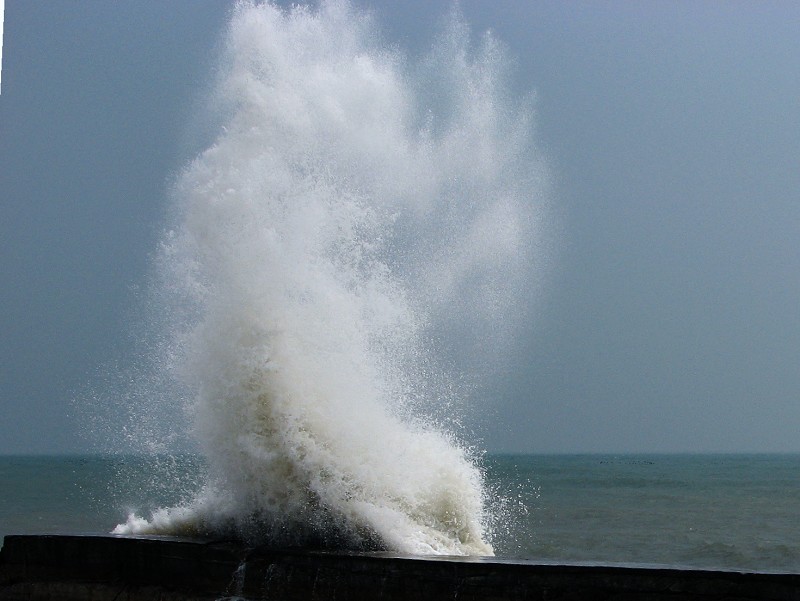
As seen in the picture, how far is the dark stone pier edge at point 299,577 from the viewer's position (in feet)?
19.0

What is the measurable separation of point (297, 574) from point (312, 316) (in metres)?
2.96

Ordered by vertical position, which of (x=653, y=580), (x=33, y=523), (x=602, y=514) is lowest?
(x=653, y=580)

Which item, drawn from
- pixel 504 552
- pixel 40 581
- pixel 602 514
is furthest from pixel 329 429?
pixel 602 514

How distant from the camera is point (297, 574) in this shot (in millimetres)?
6832

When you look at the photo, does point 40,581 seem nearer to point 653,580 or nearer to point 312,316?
point 312,316

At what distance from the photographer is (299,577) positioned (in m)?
6.82

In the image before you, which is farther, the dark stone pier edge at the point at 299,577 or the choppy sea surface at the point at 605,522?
the choppy sea surface at the point at 605,522

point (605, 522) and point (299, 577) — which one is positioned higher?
Result: point (605, 522)

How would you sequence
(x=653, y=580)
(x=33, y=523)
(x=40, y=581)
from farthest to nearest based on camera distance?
(x=33, y=523) < (x=40, y=581) < (x=653, y=580)

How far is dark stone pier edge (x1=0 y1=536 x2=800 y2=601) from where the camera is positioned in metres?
5.80

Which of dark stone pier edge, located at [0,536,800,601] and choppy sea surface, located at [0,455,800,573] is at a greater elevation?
choppy sea surface, located at [0,455,800,573]

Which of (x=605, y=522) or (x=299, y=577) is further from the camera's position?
(x=605, y=522)

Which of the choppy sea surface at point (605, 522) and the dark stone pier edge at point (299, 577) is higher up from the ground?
the choppy sea surface at point (605, 522)

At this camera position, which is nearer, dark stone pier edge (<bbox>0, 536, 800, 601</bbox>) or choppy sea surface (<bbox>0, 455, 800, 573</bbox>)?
dark stone pier edge (<bbox>0, 536, 800, 601</bbox>)
